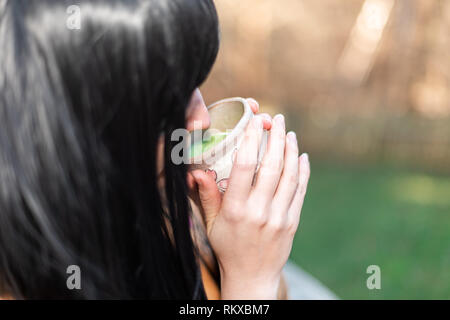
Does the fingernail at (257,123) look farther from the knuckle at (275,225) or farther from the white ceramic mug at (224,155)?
the knuckle at (275,225)

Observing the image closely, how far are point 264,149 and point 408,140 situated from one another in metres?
5.05

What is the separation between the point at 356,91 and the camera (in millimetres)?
6160

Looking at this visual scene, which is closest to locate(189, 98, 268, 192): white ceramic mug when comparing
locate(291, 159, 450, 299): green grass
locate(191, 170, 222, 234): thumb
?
locate(191, 170, 222, 234): thumb

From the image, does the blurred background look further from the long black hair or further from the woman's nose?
the long black hair

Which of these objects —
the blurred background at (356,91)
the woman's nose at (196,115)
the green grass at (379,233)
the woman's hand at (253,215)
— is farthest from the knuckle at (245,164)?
the blurred background at (356,91)

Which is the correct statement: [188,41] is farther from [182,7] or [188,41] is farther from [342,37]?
[342,37]

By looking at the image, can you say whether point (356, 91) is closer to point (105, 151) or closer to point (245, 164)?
point (245, 164)

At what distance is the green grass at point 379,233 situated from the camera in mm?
3115

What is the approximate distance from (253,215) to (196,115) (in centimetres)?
23

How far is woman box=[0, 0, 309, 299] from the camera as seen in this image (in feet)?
2.92

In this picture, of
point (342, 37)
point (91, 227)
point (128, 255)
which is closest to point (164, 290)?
point (128, 255)

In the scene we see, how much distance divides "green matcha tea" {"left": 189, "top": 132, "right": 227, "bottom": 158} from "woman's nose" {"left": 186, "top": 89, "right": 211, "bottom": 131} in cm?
5

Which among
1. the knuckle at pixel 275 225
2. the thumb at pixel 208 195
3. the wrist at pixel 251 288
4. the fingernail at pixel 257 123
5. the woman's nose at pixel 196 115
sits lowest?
the wrist at pixel 251 288

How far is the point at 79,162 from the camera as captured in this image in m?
0.93
